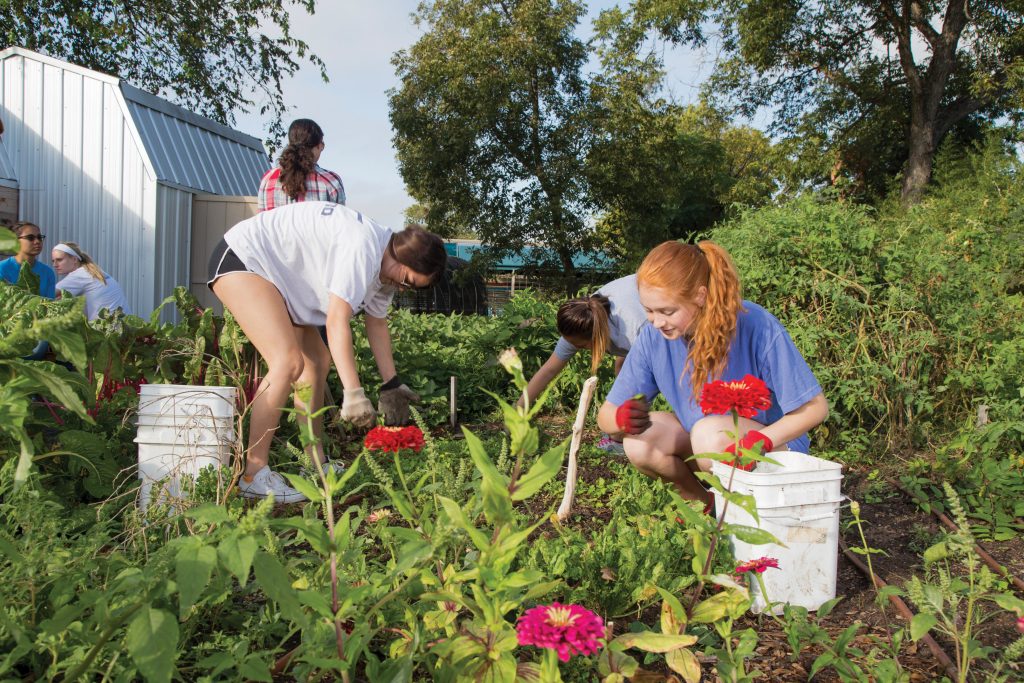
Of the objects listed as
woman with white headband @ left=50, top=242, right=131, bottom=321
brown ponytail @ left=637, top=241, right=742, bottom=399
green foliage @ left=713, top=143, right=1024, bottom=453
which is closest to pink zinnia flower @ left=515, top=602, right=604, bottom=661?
brown ponytail @ left=637, top=241, right=742, bottom=399

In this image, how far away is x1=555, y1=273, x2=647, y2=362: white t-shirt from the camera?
3555mm

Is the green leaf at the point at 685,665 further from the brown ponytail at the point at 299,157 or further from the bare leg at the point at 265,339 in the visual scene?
the brown ponytail at the point at 299,157

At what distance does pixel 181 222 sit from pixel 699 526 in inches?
330

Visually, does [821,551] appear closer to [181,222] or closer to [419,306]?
[181,222]

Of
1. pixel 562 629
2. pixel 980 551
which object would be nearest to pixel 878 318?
pixel 980 551

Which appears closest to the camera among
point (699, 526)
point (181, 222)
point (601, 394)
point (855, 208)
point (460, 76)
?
point (699, 526)

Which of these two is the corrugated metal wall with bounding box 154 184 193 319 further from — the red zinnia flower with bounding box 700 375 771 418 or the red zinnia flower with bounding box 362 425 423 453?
the red zinnia flower with bounding box 700 375 771 418

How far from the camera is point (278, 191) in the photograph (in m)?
4.05

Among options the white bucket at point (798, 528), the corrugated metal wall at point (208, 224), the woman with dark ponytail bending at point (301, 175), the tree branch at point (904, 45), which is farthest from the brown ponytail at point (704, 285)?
the tree branch at point (904, 45)

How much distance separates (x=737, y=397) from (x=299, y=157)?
2.94m

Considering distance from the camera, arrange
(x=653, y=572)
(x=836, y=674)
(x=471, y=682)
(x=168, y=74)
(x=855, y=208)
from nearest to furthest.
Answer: (x=471, y=682)
(x=836, y=674)
(x=653, y=572)
(x=855, y=208)
(x=168, y=74)

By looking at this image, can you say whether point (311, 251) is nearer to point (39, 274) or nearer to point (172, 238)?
point (39, 274)

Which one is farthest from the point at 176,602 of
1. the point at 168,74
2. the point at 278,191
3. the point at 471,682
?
the point at 168,74

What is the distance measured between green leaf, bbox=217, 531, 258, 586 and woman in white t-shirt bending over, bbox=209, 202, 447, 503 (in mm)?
1601
